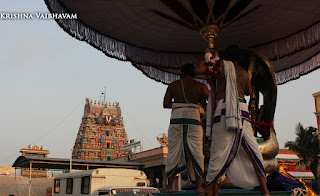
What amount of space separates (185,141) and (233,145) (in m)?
1.05

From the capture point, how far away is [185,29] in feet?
22.7

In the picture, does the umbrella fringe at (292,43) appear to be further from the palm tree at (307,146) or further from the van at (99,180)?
the palm tree at (307,146)

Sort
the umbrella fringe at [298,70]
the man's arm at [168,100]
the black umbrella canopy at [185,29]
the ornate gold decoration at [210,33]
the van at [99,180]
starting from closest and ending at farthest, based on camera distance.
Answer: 1. the man's arm at [168,100]
2. the ornate gold decoration at [210,33]
3. the black umbrella canopy at [185,29]
4. the umbrella fringe at [298,70]
5. the van at [99,180]

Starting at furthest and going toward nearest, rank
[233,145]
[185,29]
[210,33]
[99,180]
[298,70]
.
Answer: [99,180]
[298,70]
[185,29]
[210,33]
[233,145]

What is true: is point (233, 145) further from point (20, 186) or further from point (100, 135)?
point (100, 135)

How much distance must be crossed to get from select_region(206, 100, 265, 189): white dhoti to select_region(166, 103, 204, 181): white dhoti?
811mm

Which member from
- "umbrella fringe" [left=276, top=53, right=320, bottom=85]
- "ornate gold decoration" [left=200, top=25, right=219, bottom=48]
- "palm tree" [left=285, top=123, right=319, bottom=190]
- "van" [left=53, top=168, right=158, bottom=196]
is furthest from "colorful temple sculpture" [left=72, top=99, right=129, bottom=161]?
"ornate gold decoration" [left=200, top=25, right=219, bottom=48]

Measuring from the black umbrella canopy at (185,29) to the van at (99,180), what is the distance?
19.7 feet

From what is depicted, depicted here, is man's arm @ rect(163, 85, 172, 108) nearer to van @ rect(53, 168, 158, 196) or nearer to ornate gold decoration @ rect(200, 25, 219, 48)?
ornate gold decoration @ rect(200, 25, 219, 48)

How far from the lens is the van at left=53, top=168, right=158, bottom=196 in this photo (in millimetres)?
12867

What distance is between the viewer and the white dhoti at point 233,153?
3551 millimetres

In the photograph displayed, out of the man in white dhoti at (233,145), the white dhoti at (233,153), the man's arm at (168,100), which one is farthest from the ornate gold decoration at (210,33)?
the white dhoti at (233,153)

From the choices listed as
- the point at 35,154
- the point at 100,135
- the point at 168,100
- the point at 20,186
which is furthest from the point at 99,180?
the point at 35,154

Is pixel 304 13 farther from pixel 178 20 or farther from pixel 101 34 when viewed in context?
pixel 101 34
